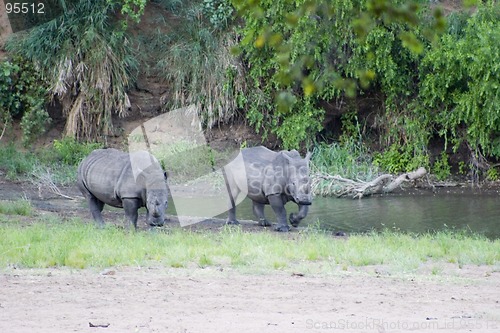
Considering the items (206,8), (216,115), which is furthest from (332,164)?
(206,8)

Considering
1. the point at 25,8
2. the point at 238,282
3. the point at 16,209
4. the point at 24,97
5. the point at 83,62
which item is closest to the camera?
the point at 238,282

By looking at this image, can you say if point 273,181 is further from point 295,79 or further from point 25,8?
point 25,8

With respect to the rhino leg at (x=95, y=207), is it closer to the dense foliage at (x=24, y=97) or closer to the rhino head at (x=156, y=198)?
the rhino head at (x=156, y=198)

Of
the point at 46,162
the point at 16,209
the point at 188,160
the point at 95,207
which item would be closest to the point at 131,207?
the point at 95,207

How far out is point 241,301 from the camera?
7594mm

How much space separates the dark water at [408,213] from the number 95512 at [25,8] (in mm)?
7947

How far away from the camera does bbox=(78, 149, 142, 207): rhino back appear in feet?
41.1

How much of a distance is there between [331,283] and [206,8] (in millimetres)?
14609

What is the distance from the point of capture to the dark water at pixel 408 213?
48.8 ft

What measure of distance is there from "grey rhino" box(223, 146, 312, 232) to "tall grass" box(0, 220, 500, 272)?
1581mm

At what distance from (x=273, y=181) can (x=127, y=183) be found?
2.29 meters

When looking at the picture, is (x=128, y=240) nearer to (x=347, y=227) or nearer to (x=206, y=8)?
(x=347, y=227)

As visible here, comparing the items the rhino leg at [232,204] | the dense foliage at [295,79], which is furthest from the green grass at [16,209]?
the dense foliage at [295,79]

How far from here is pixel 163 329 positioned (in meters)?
6.62
